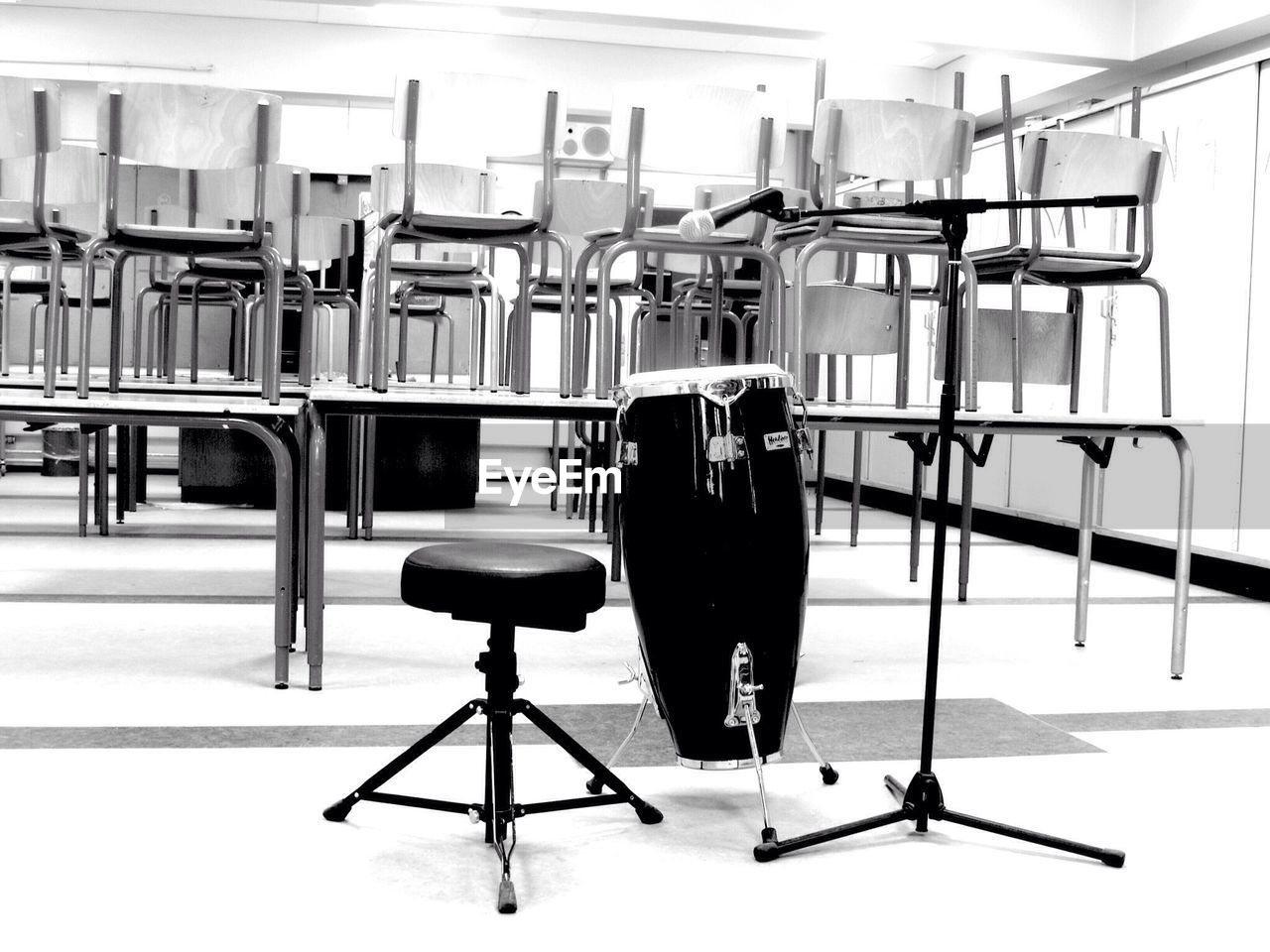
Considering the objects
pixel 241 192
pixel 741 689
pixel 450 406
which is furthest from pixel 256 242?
pixel 741 689

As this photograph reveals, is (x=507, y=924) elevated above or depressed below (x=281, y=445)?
below

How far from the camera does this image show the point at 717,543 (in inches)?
78.6

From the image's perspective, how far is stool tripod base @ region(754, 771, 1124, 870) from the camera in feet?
6.11

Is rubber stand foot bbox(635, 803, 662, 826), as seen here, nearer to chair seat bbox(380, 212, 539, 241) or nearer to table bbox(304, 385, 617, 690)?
table bbox(304, 385, 617, 690)

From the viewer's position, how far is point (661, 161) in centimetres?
320

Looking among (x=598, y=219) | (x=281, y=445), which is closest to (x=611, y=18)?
(x=598, y=219)

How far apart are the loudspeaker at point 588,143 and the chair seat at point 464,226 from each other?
629 cm

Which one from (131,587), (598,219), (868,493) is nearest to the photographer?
(131,587)

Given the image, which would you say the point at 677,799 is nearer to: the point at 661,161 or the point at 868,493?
the point at 661,161

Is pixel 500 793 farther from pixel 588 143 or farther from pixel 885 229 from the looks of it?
pixel 588 143

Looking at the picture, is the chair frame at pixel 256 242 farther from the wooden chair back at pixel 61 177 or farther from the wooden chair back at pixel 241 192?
the wooden chair back at pixel 61 177

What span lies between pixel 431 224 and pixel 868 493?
18.2ft

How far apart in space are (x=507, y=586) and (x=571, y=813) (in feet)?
1.59

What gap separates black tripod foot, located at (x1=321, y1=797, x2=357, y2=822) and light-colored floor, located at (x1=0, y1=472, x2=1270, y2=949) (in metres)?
0.04
